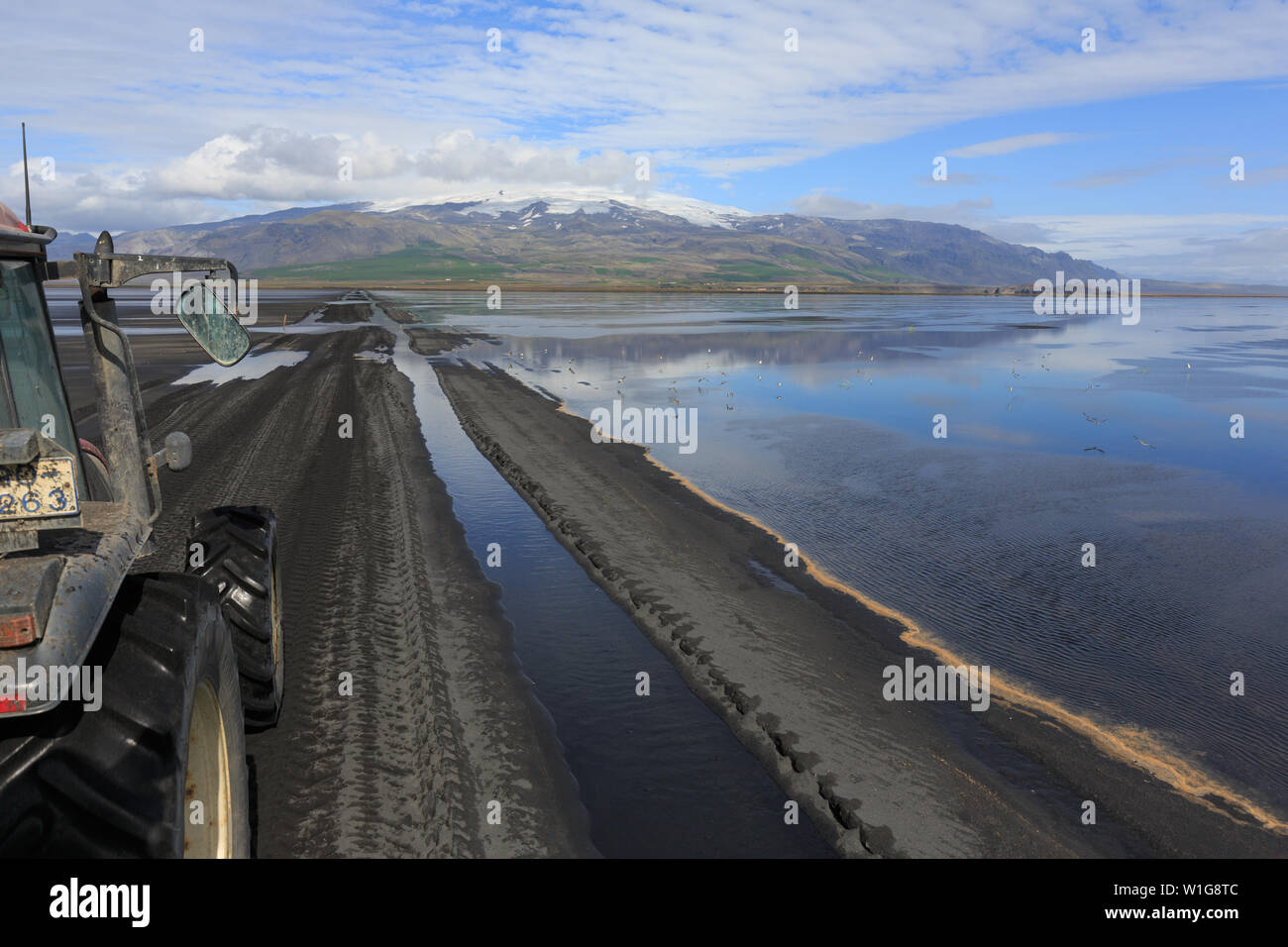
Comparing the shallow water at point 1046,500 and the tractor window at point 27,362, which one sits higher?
the tractor window at point 27,362

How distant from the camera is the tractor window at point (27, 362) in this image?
136 inches

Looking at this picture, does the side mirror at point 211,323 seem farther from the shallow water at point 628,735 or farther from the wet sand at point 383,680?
the shallow water at point 628,735

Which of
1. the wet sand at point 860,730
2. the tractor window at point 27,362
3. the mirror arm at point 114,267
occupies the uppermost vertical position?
the mirror arm at point 114,267

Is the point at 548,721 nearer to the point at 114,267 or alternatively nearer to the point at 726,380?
the point at 114,267

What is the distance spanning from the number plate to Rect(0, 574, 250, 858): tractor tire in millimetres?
481

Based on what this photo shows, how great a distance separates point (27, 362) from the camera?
140 inches

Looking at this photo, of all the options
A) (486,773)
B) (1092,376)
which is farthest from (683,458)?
(1092,376)

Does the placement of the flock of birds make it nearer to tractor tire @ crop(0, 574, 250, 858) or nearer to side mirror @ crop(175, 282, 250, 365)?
side mirror @ crop(175, 282, 250, 365)

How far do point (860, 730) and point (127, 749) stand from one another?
5.13m

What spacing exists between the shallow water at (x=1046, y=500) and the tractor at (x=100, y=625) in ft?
21.6

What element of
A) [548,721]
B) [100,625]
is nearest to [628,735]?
[548,721]

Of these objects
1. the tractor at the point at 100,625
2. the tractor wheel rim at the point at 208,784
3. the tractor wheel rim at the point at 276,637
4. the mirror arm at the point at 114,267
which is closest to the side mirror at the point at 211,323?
the tractor at the point at 100,625
